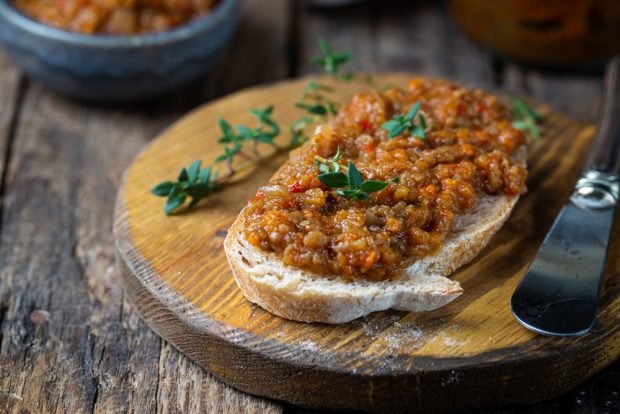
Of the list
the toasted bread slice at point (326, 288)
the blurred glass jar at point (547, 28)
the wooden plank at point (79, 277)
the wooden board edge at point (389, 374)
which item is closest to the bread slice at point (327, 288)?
the toasted bread slice at point (326, 288)

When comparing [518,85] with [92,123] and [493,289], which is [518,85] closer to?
[493,289]

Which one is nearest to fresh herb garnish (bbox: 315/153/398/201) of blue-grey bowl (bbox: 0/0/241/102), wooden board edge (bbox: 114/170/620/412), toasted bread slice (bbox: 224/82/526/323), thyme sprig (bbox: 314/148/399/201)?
thyme sprig (bbox: 314/148/399/201)

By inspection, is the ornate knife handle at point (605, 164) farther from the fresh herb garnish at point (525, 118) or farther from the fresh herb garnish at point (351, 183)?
the fresh herb garnish at point (351, 183)

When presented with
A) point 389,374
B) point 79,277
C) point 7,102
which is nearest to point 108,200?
point 79,277

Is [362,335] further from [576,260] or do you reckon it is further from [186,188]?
[186,188]

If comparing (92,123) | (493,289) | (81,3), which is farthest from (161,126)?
(493,289)
